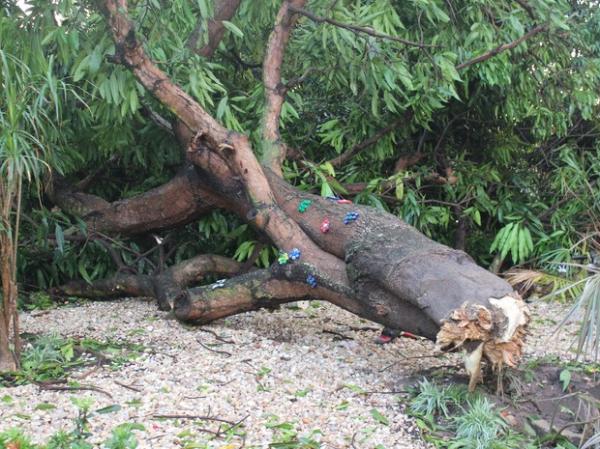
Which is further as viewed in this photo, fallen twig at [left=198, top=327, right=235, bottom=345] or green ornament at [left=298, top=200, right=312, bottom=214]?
green ornament at [left=298, top=200, right=312, bottom=214]

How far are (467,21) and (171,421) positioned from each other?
380 cm

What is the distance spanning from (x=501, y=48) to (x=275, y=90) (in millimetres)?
1526

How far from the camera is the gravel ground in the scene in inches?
113

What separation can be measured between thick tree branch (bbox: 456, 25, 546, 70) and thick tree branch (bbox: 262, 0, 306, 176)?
4.09ft

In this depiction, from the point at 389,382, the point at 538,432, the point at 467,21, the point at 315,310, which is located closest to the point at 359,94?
the point at 467,21

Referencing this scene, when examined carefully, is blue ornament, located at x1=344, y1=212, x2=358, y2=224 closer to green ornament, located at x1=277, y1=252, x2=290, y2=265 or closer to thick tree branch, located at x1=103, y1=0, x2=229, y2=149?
green ornament, located at x1=277, y1=252, x2=290, y2=265

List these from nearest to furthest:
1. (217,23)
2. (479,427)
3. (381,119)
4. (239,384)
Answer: (479,427)
(239,384)
(217,23)
(381,119)

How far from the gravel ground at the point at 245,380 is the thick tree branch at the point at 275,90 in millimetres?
1100

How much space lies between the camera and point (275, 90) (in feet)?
15.9

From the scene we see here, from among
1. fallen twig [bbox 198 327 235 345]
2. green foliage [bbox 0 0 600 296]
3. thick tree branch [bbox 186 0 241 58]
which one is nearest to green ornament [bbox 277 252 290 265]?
fallen twig [bbox 198 327 235 345]

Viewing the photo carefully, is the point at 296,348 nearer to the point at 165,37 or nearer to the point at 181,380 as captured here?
the point at 181,380

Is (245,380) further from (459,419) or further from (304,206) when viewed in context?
(304,206)

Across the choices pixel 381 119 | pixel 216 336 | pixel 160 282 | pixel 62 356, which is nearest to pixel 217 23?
pixel 381 119

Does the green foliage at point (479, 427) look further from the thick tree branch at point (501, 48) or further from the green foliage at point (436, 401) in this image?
the thick tree branch at point (501, 48)
